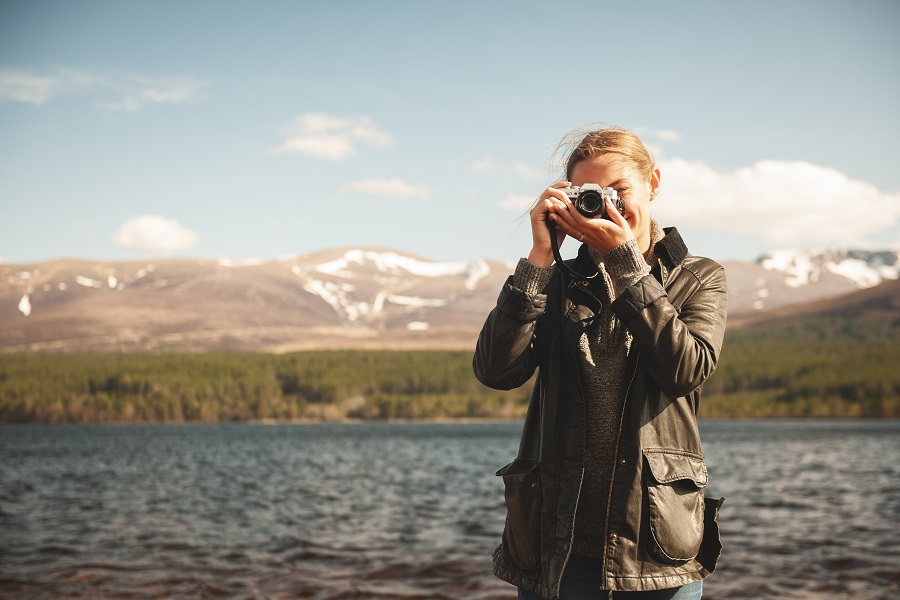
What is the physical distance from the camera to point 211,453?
65000mm

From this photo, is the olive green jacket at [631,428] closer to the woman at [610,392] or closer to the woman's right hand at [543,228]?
the woman at [610,392]

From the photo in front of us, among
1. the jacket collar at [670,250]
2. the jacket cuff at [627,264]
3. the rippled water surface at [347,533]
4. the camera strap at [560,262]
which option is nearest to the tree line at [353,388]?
the rippled water surface at [347,533]

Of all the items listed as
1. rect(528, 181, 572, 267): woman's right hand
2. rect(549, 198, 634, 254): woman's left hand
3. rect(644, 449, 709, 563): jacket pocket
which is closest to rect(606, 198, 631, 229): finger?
rect(549, 198, 634, 254): woman's left hand

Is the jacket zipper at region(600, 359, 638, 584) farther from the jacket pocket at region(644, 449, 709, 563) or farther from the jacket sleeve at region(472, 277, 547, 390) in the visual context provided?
the jacket sleeve at region(472, 277, 547, 390)

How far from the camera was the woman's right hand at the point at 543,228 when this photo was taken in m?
2.98

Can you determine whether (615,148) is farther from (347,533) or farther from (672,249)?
(347,533)

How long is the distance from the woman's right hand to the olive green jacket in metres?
0.13

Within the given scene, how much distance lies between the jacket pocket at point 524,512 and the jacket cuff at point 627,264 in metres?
A: 0.71

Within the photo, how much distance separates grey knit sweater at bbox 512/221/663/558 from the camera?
9.44 feet

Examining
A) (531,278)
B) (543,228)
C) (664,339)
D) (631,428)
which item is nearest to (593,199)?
(543,228)

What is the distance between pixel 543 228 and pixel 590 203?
8.5 inches

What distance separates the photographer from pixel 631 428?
9.33 feet

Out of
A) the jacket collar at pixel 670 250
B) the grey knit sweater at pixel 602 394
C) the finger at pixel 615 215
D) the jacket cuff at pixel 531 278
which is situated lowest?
the grey knit sweater at pixel 602 394

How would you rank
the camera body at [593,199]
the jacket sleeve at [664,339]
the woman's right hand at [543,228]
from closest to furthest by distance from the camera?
the jacket sleeve at [664,339], the camera body at [593,199], the woman's right hand at [543,228]
